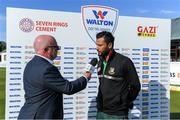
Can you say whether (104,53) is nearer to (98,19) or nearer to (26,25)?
(26,25)

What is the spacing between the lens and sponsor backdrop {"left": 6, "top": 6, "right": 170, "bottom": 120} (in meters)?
7.35

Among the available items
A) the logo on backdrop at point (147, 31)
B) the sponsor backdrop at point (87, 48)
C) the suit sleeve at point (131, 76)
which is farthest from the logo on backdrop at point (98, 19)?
the suit sleeve at point (131, 76)

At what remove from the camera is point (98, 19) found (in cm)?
812

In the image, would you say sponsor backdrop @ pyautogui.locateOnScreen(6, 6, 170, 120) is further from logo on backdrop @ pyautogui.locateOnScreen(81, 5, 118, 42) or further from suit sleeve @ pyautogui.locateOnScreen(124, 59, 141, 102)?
suit sleeve @ pyautogui.locateOnScreen(124, 59, 141, 102)

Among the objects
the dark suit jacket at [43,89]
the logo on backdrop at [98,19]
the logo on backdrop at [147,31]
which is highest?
the logo on backdrop at [98,19]

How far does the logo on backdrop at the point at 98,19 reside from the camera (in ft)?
26.3

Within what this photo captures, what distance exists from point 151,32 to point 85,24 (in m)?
1.54

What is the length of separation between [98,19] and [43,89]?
3506mm

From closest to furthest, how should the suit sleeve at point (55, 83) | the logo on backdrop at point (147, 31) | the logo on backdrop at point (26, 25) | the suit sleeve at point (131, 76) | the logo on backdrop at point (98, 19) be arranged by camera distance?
the suit sleeve at point (55, 83), the suit sleeve at point (131, 76), the logo on backdrop at point (26, 25), the logo on backdrop at point (98, 19), the logo on backdrop at point (147, 31)

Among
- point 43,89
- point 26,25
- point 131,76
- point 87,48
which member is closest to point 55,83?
point 43,89

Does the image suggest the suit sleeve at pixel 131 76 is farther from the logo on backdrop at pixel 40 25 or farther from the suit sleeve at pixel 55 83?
the logo on backdrop at pixel 40 25

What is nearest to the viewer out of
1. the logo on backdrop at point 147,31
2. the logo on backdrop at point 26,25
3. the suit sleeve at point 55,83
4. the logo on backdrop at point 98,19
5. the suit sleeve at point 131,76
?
the suit sleeve at point 55,83

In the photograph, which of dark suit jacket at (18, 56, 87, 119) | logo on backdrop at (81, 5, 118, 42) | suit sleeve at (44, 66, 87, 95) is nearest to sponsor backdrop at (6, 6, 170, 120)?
logo on backdrop at (81, 5, 118, 42)

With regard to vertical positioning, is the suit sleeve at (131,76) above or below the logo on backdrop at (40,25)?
below
